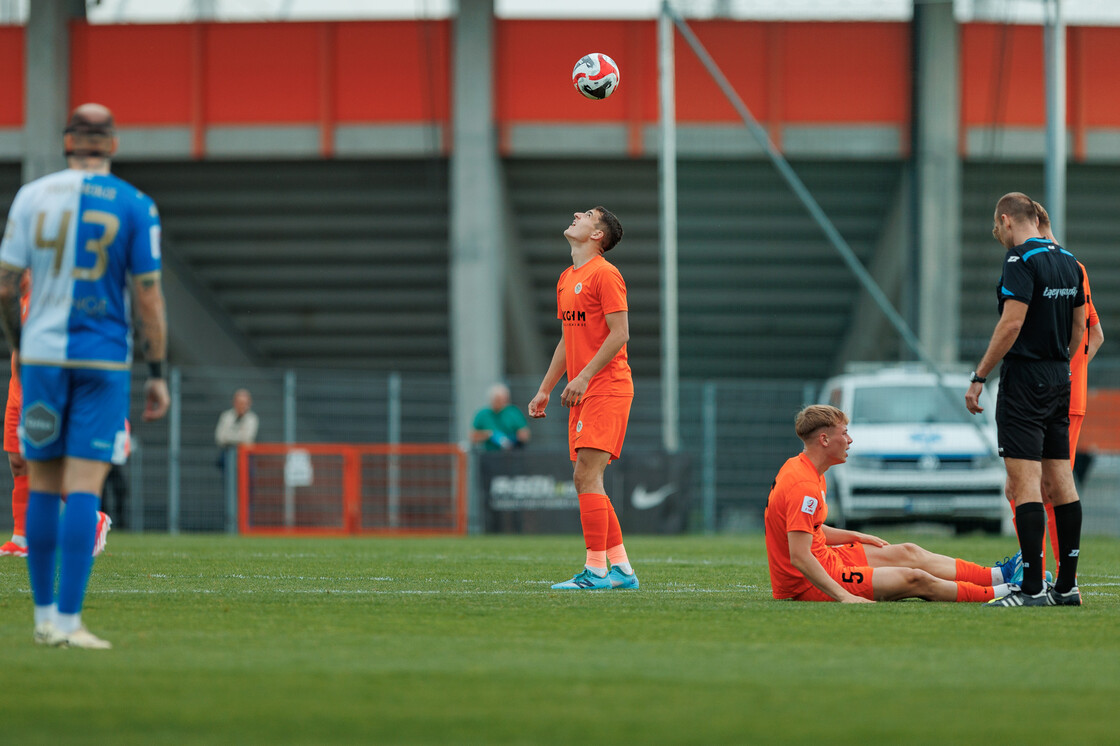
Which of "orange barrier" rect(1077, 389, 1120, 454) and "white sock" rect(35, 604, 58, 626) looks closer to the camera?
"white sock" rect(35, 604, 58, 626)

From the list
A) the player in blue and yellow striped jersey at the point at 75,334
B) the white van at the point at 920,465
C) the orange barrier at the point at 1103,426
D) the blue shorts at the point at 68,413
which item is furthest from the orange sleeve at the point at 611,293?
the orange barrier at the point at 1103,426

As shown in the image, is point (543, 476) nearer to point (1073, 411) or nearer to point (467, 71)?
point (467, 71)

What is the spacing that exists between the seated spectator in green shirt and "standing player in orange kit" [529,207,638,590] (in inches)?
376

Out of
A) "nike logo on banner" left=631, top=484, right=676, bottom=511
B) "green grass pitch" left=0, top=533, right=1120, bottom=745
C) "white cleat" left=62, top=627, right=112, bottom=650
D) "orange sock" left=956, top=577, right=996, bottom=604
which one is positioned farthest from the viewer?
"nike logo on banner" left=631, top=484, right=676, bottom=511

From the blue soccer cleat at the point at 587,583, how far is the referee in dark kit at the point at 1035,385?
2.03 meters

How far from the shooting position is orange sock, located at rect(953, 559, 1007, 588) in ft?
22.0

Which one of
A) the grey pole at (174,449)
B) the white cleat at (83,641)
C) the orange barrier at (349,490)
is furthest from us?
the grey pole at (174,449)

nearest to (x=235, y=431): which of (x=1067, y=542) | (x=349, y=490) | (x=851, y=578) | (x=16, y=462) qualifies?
(x=349, y=490)

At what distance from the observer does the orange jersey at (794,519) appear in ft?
20.2

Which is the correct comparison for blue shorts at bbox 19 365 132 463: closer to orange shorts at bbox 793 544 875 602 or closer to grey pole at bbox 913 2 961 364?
orange shorts at bbox 793 544 875 602

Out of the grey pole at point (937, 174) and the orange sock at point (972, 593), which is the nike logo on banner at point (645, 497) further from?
the orange sock at point (972, 593)

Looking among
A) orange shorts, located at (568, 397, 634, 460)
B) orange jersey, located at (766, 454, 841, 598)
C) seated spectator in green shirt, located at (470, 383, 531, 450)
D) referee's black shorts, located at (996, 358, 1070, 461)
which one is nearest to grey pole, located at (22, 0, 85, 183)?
seated spectator in green shirt, located at (470, 383, 531, 450)

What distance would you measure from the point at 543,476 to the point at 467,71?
21.6 ft

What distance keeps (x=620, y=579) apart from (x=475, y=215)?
1367cm
